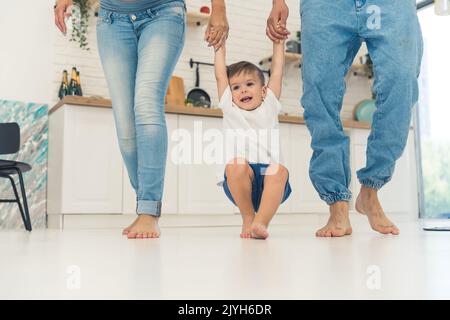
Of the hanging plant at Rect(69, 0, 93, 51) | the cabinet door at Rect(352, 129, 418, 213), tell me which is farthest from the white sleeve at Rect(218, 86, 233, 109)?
the cabinet door at Rect(352, 129, 418, 213)

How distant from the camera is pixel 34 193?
12.3 ft

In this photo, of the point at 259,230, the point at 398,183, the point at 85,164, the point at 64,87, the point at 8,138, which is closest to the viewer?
the point at 259,230

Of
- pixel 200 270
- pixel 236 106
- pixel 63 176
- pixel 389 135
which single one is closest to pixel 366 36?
pixel 389 135

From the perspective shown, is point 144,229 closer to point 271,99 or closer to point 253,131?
point 253,131

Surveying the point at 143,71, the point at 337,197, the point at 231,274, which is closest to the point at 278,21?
the point at 143,71

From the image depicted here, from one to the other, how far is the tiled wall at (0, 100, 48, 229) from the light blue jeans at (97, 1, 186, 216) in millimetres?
2081

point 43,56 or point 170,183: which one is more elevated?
point 43,56

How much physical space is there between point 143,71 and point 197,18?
2.66 meters

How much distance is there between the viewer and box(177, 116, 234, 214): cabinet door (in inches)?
147

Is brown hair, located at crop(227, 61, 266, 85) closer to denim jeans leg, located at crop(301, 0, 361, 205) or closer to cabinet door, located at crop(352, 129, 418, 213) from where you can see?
denim jeans leg, located at crop(301, 0, 361, 205)

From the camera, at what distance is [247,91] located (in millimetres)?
1836
